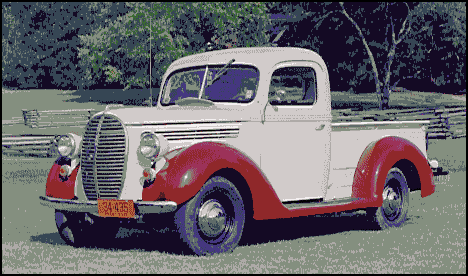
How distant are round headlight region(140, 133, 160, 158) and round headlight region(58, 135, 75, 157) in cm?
98

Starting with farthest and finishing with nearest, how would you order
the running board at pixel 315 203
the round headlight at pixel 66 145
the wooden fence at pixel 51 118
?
the wooden fence at pixel 51 118 → the running board at pixel 315 203 → the round headlight at pixel 66 145

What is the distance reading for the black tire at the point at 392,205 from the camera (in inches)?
346

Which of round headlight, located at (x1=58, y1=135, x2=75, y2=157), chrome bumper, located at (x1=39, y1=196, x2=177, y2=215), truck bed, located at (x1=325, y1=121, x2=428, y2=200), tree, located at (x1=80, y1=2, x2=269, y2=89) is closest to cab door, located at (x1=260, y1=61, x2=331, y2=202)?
truck bed, located at (x1=325, y1=121, x2=428, y2=200)

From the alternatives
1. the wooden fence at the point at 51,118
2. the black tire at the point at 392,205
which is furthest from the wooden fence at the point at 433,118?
the black tire at the point at 392,205

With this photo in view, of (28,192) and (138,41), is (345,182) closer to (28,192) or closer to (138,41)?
(28,192)

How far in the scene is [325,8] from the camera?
43125 mm

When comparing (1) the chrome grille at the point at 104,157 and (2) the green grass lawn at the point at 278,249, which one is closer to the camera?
(2) the green grass lawn at the point at 278,249

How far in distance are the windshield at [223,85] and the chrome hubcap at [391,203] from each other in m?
2.39

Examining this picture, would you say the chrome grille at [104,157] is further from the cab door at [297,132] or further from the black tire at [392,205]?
the black tire at [392,205]

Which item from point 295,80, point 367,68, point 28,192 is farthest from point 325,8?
point 295,80

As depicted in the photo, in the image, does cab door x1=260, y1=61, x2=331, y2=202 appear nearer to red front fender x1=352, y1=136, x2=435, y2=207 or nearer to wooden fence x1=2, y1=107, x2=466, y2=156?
red front fender x1=352, y1=136, x2=435, y2=207

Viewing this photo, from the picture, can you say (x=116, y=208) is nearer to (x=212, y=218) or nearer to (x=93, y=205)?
(x=93, y=205)

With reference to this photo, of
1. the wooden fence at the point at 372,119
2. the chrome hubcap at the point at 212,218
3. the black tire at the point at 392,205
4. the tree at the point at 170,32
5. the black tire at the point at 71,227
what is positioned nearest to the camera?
the chrome hubcap at the point at 212,218

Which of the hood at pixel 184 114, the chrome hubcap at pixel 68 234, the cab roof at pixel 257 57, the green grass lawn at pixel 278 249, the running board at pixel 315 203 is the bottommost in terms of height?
the green grass lawn at pixel 278 249
